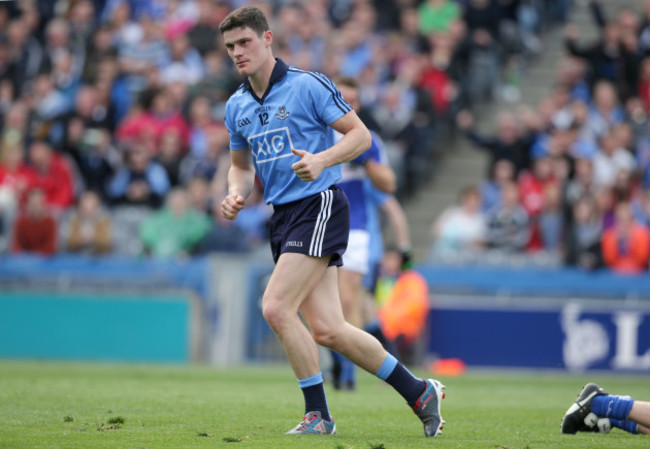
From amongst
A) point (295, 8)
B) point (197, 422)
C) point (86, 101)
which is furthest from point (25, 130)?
point (197, 422)

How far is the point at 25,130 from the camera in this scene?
18.8m

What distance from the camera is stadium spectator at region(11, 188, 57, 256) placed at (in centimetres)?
1587

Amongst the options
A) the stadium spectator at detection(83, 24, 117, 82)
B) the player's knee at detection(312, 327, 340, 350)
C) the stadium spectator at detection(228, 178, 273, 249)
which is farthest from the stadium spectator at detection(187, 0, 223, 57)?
the player's knee at detection(312, 327, 340, 350)

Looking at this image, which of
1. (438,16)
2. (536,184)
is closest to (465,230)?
(536,184)

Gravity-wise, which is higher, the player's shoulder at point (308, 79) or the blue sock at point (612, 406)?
the player's shoulder at point (308, 79)

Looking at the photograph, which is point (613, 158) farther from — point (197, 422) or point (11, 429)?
point (11, 429)

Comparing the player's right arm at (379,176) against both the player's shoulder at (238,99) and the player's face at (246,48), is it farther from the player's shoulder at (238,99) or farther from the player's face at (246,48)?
the player's face at (246,48)

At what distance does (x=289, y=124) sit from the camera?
646cm

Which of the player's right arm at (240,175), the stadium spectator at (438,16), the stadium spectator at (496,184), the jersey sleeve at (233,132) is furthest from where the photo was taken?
the stadium spectator at (438,16)

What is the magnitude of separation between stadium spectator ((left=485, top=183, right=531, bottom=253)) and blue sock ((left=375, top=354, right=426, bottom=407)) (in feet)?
30.2

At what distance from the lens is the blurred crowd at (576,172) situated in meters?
15.2

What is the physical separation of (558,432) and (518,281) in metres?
7.80

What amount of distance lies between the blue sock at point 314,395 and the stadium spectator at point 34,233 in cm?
1016

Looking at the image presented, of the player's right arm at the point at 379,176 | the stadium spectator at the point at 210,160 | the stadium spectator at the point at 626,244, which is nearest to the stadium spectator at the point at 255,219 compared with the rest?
the stadium spectator at the point at 210,160
